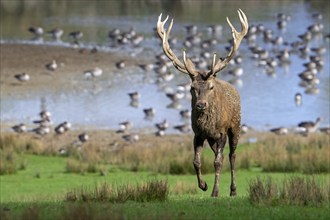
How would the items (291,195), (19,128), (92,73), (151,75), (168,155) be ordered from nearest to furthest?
1. (291,195)
2. (168,155)
3. (19,128)
4. (92,73)
5. (151,75)

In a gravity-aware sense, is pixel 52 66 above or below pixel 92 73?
above

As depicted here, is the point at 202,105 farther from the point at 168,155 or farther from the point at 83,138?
the point at 83,138

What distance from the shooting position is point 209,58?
48.8 m

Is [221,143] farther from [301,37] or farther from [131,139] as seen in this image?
[301,37]

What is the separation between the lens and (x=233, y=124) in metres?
15.9

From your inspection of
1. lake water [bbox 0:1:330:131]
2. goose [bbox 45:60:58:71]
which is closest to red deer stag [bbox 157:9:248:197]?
lake water [bbox 0:1:330:131]

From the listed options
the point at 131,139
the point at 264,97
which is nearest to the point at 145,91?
the point at 264,97

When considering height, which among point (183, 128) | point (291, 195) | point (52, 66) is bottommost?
point (291, 195)

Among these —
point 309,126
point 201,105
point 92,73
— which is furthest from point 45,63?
point 201,105

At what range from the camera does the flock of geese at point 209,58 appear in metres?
32.1

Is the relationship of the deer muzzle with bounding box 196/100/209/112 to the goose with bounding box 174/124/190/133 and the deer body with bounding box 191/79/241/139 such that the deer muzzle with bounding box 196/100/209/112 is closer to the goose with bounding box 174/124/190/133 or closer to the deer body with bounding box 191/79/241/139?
the deer body with bounding box 191/79/241/139

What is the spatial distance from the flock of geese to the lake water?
13.4 inches

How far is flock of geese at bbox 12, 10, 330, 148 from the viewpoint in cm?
3206

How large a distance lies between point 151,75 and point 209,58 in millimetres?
4790
